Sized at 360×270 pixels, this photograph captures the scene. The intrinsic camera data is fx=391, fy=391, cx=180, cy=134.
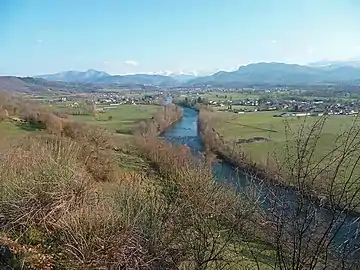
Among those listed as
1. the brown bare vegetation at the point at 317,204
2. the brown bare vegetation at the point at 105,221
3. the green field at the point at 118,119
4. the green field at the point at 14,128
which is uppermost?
the brown bare vegetation at the point at 317,204

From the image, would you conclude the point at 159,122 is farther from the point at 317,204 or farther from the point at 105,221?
the point at 317,204

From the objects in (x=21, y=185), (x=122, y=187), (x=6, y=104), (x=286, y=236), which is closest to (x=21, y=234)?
(x=21, y=185)

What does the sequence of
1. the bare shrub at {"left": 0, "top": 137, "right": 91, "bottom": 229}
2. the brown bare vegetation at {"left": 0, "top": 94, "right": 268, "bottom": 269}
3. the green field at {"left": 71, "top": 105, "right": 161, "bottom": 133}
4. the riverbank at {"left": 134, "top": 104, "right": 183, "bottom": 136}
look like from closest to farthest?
the brown bare vegetation at {"left": 0, "top": 94, "right": 268, "bottom": 269} → the bare shrub at {"left": 0, "top": 137, "right": 91, "bottom": 229} → the riverbank at {"left": 134, "top": 104, "right": 183, "bottom": 136} → the green field at {"left": 71, "top": 105, "right": 161, "bottom": 133}

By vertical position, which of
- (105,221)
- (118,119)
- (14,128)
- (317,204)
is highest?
(317,204)

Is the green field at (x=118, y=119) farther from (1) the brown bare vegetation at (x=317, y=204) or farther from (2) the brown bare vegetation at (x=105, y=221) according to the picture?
(1) the brown bare vegetation at (x=317, y=204)

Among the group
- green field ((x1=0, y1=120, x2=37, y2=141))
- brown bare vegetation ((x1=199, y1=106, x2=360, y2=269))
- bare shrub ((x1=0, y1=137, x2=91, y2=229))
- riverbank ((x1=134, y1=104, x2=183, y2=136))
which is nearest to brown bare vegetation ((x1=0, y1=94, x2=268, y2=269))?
bare shrub ((x1=0, y1=137, x2=91, y2=229))

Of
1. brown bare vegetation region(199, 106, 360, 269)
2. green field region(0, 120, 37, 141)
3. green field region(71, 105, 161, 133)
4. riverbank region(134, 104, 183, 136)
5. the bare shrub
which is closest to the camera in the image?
brown bare vegetation region(199, 106, 360, 269)

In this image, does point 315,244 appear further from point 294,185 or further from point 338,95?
point 338,95

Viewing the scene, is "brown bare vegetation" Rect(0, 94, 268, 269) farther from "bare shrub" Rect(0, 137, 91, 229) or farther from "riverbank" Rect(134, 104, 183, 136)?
"riverbank" Rect(134, 104, 183, 136)

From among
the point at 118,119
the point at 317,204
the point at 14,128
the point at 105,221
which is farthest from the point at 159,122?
the point at 317,204

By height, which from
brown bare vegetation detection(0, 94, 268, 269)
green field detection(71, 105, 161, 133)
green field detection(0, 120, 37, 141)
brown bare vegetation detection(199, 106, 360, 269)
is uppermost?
brown bare vegetation detection(199, 106, 360, 269)

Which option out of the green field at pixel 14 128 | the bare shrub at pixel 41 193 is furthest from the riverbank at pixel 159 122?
the bare shrub at pixel 41 193
